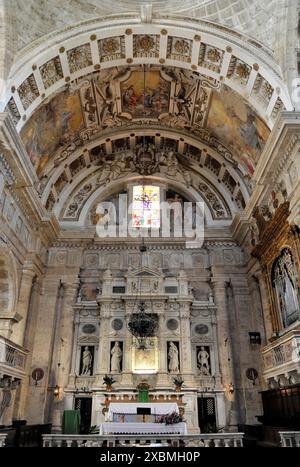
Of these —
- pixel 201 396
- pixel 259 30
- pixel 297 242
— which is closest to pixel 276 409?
pixel 201 396

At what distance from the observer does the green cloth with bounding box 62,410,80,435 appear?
45.9 feet

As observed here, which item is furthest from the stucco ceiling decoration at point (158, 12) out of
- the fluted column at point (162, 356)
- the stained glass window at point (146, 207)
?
the fluted column at point (162, 356)

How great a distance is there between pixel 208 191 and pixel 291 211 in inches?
328

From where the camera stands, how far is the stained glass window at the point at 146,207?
19.0m

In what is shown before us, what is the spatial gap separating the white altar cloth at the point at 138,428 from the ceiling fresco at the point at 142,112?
10.6 metres

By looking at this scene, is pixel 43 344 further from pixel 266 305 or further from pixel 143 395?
pixel 266 305

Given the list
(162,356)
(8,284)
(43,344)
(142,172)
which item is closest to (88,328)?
(43,344)

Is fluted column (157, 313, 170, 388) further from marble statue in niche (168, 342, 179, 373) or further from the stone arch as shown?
the stone arch

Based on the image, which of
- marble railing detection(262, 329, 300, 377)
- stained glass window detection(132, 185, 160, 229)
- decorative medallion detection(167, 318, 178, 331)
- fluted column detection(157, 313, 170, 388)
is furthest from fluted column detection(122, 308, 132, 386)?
marble railing detection(262, 329, 300, 377)

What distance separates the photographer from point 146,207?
19453mm

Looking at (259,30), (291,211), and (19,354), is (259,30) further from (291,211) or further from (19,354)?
(19,354)

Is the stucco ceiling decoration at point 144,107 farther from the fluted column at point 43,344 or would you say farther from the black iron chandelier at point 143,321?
the fluted column at point 43,344

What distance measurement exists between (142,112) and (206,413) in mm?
13760

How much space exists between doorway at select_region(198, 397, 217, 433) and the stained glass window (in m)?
8.42
